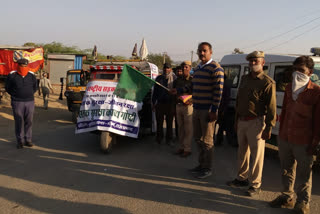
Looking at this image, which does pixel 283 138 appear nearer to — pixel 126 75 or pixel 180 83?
pixel 180 83

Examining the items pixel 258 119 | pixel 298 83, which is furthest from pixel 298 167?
pixel 298 83

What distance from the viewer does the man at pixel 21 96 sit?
604 cm

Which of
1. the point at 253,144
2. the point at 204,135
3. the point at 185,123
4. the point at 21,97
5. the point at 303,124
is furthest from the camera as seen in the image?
the point at 21,97

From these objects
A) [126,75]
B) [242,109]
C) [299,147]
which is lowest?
[299,147]

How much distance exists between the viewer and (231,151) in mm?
6531

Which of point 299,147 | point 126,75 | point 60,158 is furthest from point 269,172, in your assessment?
Result: point 60,158

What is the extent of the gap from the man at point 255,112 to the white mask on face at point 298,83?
341mm

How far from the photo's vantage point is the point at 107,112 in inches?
226

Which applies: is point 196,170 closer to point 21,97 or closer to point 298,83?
point 298,83

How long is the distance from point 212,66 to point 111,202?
8.71ft

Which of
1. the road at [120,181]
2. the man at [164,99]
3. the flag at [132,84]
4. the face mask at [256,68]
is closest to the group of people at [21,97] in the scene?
the road at [120,181]

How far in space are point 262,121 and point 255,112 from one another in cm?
17

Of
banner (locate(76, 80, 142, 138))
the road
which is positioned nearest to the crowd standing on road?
the road

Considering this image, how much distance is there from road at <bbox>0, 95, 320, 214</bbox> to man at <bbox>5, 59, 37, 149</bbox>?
47cm
